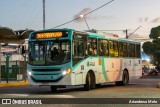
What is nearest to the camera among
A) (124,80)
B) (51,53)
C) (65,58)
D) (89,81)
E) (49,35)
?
(65,58)

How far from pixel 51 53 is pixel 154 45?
7747 cm

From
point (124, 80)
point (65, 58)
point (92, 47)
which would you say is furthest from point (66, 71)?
point (124, 80)

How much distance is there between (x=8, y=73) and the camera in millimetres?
35094

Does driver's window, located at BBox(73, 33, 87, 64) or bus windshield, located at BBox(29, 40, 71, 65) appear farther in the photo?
driver's window, located at BBox(73, 33, 87, 64)

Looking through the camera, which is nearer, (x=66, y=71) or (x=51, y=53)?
(x=66, y=71)

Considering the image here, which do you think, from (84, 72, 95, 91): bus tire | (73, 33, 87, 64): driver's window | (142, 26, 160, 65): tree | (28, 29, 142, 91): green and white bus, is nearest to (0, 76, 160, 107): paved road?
(84, 72, 95, 91): bus tire

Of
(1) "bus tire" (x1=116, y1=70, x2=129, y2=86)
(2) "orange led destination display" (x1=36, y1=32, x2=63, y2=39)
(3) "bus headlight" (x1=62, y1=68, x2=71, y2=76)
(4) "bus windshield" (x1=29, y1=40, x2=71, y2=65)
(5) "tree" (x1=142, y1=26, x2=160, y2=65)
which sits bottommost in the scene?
(1) "bus tire" (x1=116, y1=70, x2=129, y2=86)

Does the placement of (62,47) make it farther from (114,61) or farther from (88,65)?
(114,61)

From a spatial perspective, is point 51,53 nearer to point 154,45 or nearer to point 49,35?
point 49,35

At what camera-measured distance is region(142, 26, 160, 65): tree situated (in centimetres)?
9631

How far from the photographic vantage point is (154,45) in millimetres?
96750

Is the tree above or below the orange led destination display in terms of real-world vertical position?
above

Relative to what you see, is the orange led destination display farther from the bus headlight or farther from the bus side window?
the bus side window

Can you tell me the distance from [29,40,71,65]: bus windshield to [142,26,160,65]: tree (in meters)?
75.9
